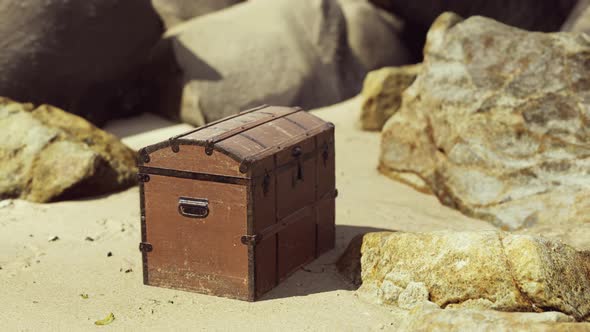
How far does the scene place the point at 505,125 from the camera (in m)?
8.20

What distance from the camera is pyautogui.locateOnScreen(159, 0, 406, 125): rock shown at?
10930 mm

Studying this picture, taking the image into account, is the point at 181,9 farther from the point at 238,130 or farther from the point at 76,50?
the point at 238,130

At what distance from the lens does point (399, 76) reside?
1071 centimetres

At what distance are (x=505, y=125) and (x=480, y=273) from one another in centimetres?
278

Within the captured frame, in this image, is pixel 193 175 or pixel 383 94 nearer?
pixel 193 175

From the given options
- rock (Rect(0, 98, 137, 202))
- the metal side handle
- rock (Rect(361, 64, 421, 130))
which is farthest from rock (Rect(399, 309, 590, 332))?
rock (Rect(361, 64, 421, 130))

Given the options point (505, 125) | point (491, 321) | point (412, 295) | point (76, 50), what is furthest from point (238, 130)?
point (76, 50)

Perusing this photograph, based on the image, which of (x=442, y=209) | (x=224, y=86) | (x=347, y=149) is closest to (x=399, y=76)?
(x=347, y=149)

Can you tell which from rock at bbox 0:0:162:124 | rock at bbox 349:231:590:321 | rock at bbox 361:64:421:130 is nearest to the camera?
rock at bbox 349:231:590:321

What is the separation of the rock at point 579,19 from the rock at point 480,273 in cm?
650

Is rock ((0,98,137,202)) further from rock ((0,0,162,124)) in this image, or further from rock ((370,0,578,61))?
rock ((370,0,578,61))

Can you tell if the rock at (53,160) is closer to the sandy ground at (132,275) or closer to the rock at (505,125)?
the sandy ground at (132,275)

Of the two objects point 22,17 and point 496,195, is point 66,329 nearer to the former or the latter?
point 496,195

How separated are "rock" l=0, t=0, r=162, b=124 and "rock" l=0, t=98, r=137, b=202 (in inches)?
36.2
